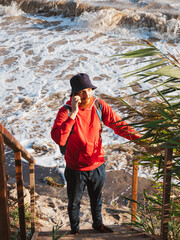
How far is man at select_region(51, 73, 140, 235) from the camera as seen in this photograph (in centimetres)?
265

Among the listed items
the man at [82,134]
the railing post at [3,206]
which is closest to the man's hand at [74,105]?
the man at [82,134]

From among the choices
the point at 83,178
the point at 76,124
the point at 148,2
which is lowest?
the point at 83,178

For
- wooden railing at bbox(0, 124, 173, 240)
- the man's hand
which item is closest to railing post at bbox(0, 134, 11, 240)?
wooden railing at bbox(0, 124, 173, 240)

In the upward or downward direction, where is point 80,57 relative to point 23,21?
downward

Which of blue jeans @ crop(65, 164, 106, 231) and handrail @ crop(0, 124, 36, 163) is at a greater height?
handrail @ crop(0, 124, 36, 163)

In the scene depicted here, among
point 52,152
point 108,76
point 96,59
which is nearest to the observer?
point 52,152

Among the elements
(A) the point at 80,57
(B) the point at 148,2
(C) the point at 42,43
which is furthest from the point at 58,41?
(B) the point at 148,2

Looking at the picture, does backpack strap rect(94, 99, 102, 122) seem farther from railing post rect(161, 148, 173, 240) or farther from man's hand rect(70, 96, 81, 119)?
railing post rect(161, 148, 173, 240)

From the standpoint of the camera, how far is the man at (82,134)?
2.65 m

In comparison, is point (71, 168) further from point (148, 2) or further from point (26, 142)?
point (148, 2)

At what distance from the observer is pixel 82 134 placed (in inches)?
108

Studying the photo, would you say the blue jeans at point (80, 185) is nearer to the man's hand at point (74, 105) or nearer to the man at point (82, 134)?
the man at point (82, 134)

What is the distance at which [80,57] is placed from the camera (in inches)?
492

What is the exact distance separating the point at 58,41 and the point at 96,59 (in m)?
2.65
